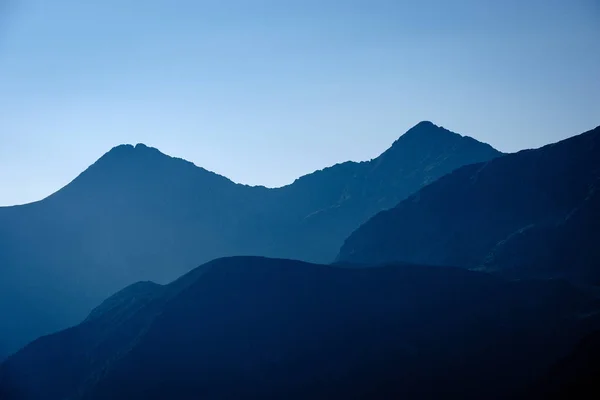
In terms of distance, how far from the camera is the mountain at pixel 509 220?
11900 centimetres

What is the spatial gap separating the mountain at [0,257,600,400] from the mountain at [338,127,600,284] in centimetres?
2561

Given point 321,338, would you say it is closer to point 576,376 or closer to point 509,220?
point 576,376

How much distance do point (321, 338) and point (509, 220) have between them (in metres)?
71.8

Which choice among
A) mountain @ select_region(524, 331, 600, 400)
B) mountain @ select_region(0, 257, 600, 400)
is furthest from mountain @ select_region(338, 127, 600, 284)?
mountain @ select_region(524, 331, 600, 400)

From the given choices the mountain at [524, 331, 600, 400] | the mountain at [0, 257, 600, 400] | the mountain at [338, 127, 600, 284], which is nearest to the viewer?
the mountain at [524, 331, 600, 400]

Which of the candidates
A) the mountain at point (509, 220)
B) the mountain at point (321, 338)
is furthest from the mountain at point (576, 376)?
the mountain at point (509, 220)

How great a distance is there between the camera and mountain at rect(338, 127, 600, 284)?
119 m

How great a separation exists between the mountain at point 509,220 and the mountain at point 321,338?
1008 inches

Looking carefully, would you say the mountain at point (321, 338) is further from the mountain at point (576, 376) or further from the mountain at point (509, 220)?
the mountain at point (509, 220)

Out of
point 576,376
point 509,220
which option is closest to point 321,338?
point 576,376

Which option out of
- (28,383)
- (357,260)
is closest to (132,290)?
(28,383)

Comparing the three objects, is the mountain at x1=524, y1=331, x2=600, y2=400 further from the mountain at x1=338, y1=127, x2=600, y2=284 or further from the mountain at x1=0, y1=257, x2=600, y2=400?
the mountain at x1=338, y1=127, x2=600, y2=284

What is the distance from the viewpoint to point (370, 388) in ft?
246

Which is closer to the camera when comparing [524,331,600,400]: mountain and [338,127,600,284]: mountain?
[524,331,600,400]: mountain
